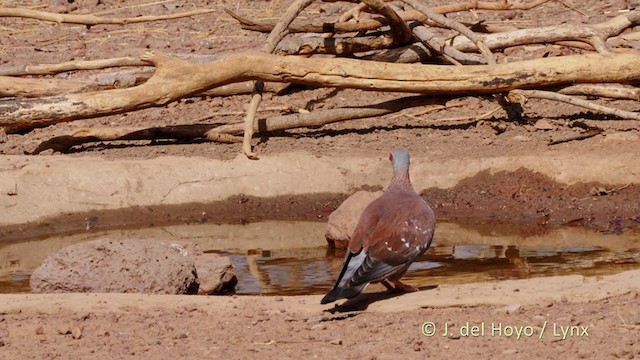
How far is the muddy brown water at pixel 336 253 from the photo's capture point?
7996 mm

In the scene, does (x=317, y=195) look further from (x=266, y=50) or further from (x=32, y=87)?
(x=32, y=87)

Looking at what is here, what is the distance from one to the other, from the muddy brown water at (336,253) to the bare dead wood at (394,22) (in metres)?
2.15

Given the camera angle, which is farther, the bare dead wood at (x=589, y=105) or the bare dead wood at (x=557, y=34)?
the bare dead wood at (x=557, y=34)

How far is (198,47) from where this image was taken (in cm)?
1394

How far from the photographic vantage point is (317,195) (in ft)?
32.6

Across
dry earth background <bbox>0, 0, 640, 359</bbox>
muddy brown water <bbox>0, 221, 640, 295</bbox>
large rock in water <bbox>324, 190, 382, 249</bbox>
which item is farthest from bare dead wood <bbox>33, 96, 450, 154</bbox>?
large rock in water <bbox>324, 190, 382, 249</bbox>

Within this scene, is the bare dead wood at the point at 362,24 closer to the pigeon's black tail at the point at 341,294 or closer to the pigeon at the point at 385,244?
the pigeon at the point at 385,244

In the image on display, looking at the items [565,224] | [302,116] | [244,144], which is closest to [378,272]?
[565,224]

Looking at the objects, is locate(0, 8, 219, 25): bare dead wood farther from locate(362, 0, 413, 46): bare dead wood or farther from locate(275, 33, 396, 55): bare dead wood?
locate(362, 0, 413, 46): bare dead wood

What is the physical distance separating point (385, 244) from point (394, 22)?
4891 millimetres

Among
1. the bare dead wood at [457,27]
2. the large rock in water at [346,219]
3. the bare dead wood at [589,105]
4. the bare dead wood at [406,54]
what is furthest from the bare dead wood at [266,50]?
the bare dead wood at [589,105]

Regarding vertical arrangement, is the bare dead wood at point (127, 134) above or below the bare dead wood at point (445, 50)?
below

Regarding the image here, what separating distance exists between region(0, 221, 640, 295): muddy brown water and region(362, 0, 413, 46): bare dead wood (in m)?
2.15

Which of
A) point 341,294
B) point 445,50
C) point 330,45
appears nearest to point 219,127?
point 330,45
